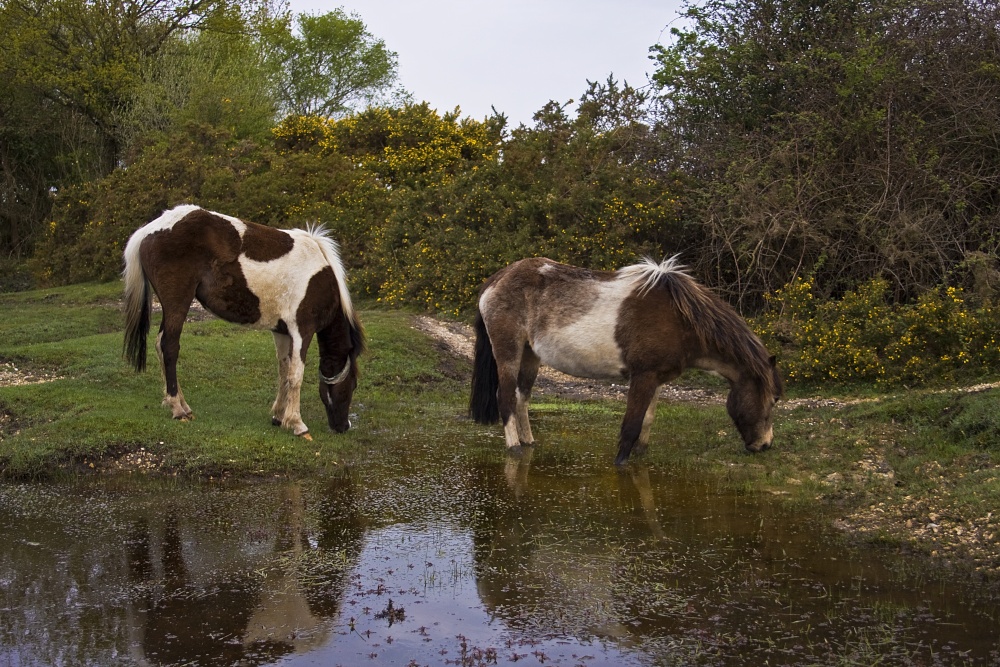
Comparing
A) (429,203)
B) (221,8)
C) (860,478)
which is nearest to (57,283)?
(429,203)

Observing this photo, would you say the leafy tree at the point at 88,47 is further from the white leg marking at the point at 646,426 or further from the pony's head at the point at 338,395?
the white leg marking at the point at 646,426

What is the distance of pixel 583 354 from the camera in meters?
8.91

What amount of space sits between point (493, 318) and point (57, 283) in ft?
59.3

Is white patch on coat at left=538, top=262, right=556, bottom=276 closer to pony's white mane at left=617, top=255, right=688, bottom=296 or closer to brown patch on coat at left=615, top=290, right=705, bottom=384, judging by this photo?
pony's white mane at left=617, top=255, right=688, bottom=296

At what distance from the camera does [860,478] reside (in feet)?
25.8

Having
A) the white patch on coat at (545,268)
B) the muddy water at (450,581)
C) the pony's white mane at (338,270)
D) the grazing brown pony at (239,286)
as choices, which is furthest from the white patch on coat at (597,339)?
the grazing brown pony at (239,286)

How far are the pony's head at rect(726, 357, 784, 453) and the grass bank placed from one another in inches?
7.2

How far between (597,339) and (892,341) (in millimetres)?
5168

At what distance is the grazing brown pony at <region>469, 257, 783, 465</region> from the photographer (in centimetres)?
864

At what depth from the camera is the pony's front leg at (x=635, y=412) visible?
339 inches

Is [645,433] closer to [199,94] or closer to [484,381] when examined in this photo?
[484,381]

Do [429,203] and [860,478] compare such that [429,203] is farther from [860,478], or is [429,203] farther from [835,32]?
[860,478]

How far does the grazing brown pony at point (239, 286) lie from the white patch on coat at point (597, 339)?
2.19 m

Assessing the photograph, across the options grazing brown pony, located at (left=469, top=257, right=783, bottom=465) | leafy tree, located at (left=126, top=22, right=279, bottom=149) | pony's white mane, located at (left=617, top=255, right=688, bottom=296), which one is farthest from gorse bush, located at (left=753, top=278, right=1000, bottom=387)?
leafy tree, located at (left=126, top=22, right=279, bottom=149)
